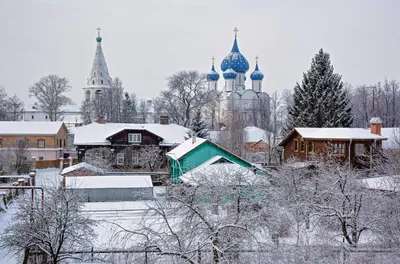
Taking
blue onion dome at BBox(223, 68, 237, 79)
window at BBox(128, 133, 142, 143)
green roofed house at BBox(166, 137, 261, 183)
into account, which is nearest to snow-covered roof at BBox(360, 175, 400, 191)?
green roofed house at BBox(166, 137, 261, 183)

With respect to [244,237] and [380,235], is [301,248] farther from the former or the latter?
[380,235]

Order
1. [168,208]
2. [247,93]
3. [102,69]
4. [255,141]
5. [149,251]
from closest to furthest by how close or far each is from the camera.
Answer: [149,251]
[168,208]
[255,141]
[247,93]
[102,69]

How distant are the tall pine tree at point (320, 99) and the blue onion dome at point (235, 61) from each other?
25319 millimetres

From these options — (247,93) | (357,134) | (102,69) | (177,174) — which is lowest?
(177,174)

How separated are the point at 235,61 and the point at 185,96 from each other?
15.5 m

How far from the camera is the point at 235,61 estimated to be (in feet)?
189

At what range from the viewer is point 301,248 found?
8.97 meters

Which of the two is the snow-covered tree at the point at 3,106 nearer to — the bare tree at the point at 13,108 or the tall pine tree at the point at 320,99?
the bare tree at the point at 13,108

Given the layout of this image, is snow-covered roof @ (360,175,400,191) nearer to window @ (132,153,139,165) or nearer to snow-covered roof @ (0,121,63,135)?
window @ (132,153,139,165)

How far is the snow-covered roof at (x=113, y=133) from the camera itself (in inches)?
1215

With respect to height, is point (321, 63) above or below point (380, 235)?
above

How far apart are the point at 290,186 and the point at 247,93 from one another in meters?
43.2

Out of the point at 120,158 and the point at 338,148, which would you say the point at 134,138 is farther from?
the point at 338,148

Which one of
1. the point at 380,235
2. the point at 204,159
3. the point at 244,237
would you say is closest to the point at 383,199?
the point at 380,235
